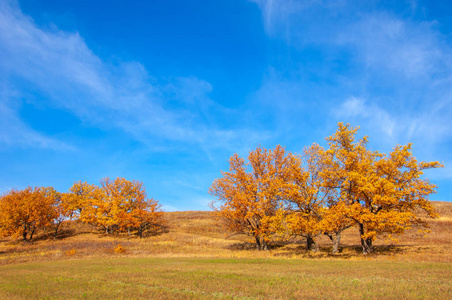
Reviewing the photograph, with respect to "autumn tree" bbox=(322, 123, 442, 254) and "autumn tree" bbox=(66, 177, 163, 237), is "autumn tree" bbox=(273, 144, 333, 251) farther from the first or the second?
"autumn tree" bbox=(66, 177, 163, 237)

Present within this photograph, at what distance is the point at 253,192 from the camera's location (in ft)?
134

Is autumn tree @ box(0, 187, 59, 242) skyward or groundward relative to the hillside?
skyward

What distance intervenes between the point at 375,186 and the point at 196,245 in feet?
111

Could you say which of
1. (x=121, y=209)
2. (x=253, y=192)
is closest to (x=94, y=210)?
(x=121, y=209)

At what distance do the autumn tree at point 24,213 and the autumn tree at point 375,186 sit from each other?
223 ft

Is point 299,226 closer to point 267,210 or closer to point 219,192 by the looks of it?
point 267,210

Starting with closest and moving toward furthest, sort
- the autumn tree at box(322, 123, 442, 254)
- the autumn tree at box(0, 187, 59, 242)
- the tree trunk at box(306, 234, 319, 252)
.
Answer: the autumn tree at box(322, 123, 442, 254) < the tree trunk at box(306, 234, 319, 252) < the autumn tree at box(0, 187, 59, 242)

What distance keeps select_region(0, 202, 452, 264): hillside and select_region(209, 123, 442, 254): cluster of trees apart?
2.83 m

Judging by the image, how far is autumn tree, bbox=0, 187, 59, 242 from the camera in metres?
63.3

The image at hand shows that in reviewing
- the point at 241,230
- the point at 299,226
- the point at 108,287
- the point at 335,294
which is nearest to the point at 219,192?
the point at 241,230

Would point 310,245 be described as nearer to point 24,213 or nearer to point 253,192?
point 253,192

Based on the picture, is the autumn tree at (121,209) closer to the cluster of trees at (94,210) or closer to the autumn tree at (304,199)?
the cluster of trees at (94,210)

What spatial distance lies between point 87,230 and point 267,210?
203 feet

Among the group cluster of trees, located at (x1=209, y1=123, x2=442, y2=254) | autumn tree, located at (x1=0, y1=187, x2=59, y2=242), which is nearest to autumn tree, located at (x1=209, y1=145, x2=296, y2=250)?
cluster of trees, located at (x1=209, y1=123, x2=442, y2=254)
